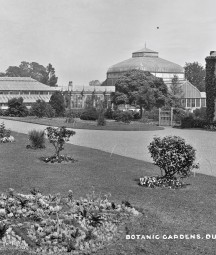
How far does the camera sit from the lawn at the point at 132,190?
22.3ft

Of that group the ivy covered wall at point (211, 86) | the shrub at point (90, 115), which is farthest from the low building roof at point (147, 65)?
the ivy covered wall at point (211, 86)

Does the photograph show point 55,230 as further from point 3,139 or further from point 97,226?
point 3,139

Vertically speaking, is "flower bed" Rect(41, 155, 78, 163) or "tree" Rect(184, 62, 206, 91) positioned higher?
"tree" Rect(184, 62, 206, 91)

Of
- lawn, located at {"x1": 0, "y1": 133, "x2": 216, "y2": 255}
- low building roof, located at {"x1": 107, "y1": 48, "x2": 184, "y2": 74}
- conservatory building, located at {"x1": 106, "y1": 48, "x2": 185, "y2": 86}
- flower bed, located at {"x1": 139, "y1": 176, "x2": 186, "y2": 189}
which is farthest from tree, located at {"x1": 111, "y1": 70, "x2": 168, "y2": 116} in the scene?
conservatory building, located at {"x1": 106, "y1": 48, "x2": 185, "y2": 86}

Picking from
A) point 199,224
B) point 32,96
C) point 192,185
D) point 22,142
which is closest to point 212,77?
point 22,142

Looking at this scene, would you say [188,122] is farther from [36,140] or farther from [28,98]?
[28,98]

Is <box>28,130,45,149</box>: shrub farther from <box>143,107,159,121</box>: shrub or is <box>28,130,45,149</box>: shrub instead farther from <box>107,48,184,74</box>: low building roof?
<box>107,48,184,74</box>: low building roof

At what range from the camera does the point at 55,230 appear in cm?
724

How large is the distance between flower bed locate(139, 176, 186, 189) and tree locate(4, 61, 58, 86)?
8959cm

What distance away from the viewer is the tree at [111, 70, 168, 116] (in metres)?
46.4

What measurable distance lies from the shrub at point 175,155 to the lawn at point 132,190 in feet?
1.69

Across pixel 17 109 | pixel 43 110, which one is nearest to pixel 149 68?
pixel 17 109

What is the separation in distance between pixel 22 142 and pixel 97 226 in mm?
14260

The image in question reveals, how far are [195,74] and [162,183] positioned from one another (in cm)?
9254
